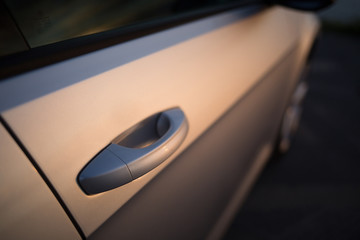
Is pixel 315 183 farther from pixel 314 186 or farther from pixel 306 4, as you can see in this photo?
pixel 306 4

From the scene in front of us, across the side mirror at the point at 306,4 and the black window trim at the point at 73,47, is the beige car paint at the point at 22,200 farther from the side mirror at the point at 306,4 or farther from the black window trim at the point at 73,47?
the side mirror at the point at 306,4

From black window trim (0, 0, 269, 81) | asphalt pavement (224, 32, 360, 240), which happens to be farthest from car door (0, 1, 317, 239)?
asphalt pavement (224, 32, 360, 240)

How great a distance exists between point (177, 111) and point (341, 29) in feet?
31.5

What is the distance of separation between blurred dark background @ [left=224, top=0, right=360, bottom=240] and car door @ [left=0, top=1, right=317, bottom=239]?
810mm

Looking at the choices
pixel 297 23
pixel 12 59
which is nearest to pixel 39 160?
A: pixel 12 59

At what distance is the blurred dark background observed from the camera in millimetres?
1740

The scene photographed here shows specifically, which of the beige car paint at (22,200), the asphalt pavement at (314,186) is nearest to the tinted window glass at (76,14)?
the beige car paint at (22,200)

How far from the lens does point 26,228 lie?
1.36 feet

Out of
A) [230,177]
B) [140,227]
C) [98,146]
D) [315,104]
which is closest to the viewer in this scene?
[98,146]

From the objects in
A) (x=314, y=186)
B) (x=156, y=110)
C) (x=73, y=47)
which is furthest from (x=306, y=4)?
(x=314, y=186)

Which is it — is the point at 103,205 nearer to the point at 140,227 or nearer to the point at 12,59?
the point at 140,227

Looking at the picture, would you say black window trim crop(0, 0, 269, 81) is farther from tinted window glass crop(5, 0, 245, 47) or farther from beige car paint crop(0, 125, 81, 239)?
beige car paint crop(0, 125, 81, 239)

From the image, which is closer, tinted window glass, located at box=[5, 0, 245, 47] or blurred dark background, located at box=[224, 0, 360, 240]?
tinted window glass, located at box=[5, 0, 245, 47]

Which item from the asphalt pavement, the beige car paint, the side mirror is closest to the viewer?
the beige car paint
